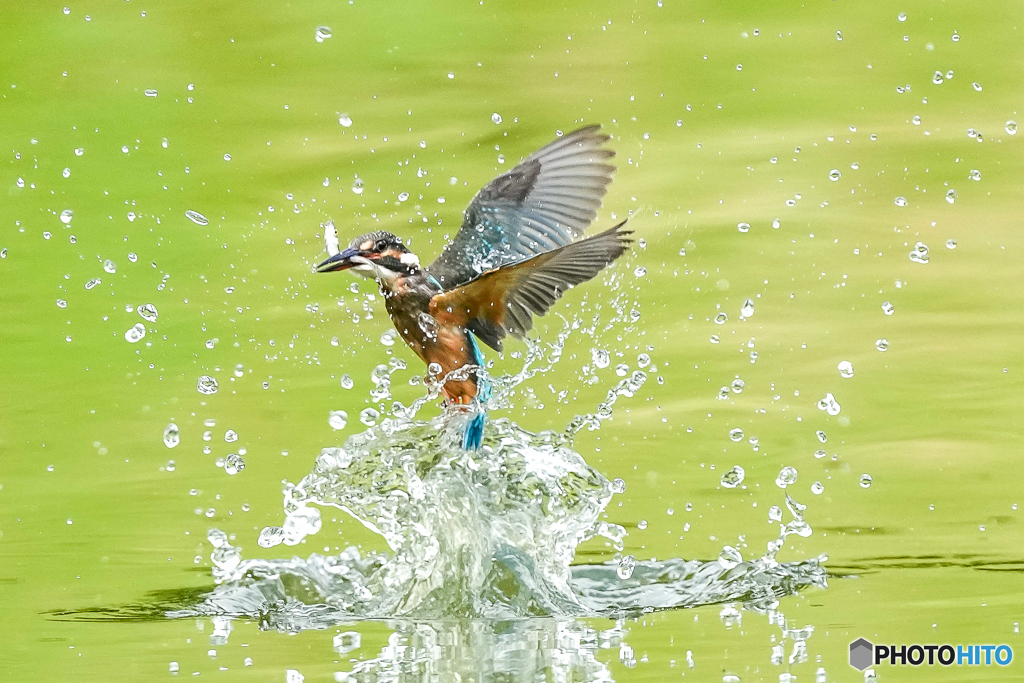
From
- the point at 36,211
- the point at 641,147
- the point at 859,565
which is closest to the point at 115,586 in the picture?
the point at 859,565

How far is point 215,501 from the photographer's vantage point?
15.3ft

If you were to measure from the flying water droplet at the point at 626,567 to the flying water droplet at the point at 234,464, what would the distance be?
4.62 feet

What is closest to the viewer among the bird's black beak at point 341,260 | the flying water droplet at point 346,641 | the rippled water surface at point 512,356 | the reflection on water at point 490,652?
the reflection on water at point 490,652

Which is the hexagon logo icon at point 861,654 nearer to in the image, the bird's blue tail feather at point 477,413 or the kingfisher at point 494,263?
the kingfisher at point 494,263

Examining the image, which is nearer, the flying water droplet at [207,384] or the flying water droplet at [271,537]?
the flying water droplet at [271,537]

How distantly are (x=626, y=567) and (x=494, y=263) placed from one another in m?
0.91

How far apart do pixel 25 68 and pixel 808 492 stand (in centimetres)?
495

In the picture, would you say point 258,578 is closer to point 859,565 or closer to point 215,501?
A: point 215,501

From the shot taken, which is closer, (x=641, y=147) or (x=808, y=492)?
(x=808, y=492)

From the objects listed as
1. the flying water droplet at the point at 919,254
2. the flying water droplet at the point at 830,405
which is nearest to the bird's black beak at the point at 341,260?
the flying water droplet at the point at 830,405

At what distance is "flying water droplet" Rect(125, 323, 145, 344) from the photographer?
557 centimetres

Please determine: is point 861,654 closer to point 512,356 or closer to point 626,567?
point 626,567

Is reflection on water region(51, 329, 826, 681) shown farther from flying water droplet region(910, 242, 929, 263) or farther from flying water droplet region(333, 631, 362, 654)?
flying water droplet region(910, 242, 929, 263)

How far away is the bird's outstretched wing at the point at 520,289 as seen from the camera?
3.46 metres
